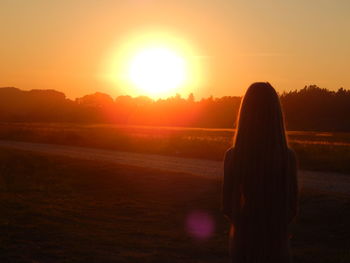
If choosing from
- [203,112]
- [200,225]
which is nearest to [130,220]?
[200,225]

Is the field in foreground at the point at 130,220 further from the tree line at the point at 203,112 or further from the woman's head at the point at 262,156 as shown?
the tree line at the point at 203,112

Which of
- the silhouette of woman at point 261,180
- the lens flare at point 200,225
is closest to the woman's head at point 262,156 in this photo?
the silhouette of woman at point 261,180

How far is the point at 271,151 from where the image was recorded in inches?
142

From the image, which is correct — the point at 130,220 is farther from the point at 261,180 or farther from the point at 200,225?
the point at 261,180

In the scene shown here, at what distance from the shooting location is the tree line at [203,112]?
238 ft

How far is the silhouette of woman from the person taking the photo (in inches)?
143

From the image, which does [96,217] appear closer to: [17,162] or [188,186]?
[188,186]

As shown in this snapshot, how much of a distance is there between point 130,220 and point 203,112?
293 feet

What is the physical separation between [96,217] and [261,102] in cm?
829

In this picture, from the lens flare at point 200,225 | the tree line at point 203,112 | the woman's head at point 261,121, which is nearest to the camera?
the woman's head at point 261,121

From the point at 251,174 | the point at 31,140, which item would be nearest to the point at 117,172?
the point at 251,174

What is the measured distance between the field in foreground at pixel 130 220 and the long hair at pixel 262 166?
447 centimetres

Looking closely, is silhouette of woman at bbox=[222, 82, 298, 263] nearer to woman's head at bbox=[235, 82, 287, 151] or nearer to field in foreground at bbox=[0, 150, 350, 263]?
woman's head at bbox=[235, 82, 287, 151]

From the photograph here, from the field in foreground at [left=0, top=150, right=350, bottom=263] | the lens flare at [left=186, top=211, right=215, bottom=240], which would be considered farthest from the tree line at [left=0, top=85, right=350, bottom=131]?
the lens flare at [left=186, top=211, right=215, bottom=240]
